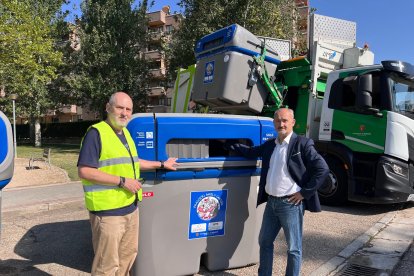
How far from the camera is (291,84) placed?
7508 mm

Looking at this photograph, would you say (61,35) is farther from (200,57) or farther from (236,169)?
Answer: (236,169)

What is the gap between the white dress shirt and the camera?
317 cm

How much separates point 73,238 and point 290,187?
338 cm

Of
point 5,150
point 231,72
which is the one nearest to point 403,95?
point 231,72

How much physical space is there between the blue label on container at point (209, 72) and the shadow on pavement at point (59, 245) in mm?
3080

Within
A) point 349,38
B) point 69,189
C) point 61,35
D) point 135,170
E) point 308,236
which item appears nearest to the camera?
point 135,170

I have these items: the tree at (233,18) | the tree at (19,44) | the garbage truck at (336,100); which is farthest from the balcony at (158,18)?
the garbage truck at (336,100)

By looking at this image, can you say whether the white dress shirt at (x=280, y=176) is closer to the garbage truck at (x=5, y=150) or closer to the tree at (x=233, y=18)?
the garbage truck at (x=5, y=150)

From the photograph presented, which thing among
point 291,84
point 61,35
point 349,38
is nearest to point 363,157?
point 291,84

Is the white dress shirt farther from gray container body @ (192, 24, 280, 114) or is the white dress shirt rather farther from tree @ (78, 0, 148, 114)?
tree @ (78, 0, 148, 114)

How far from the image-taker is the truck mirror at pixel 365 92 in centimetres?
614

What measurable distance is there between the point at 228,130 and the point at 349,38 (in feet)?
19.3

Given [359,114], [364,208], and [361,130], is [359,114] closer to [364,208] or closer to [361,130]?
[361,130]

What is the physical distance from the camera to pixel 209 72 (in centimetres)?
646
